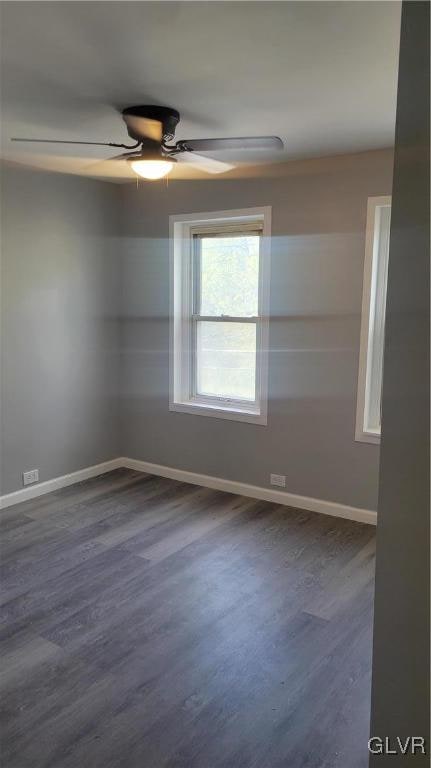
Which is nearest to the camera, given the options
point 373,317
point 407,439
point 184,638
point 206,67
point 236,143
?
point 407,439

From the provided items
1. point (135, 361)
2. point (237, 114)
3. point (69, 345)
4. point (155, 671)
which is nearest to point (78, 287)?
point (69, 345)

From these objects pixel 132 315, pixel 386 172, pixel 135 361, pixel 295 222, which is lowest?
pixel 135 361

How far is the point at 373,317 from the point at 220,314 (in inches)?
52.2

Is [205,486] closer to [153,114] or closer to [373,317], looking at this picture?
[373,317]

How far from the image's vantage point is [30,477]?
433 cm

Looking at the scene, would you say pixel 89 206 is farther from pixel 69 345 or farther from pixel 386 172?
pixel 386 172

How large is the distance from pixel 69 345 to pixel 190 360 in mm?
1023

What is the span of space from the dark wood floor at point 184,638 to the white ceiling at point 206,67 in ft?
8.21

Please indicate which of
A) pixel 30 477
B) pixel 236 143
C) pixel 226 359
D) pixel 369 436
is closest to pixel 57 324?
pixel 30 477

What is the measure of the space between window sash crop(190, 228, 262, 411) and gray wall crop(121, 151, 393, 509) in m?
0.18

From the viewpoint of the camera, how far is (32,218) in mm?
4117

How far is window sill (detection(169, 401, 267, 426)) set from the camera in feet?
14.2

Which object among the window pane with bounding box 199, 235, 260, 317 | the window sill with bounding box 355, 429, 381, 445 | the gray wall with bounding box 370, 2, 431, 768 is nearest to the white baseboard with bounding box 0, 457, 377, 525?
the window sill with bounding box 355, 429, 381, 445

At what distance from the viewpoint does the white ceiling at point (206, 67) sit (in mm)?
1809
